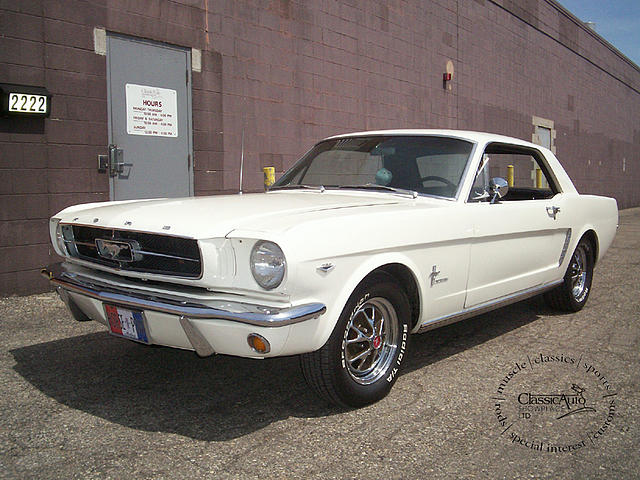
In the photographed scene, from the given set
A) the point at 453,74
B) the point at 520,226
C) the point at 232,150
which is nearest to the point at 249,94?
the point at 232,150

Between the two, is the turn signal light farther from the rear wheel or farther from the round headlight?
the rear wheel

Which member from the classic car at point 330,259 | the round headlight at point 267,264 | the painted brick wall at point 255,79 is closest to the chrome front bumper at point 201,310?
the classic car at point 330,259

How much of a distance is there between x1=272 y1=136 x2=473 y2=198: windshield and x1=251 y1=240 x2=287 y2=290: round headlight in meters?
1.45

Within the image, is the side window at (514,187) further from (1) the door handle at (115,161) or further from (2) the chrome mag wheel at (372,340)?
(1) the door handle at (115,161)

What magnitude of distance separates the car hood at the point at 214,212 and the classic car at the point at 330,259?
0.04 feet

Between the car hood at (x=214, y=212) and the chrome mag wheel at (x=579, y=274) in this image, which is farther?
the chrome mag wheel at (x=579, y=274)

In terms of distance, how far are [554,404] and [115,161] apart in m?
5.09

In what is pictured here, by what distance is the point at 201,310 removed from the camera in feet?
9.00

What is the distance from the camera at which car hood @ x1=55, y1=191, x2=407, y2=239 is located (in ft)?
9.49

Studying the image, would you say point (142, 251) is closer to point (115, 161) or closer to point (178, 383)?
point (178, 383)

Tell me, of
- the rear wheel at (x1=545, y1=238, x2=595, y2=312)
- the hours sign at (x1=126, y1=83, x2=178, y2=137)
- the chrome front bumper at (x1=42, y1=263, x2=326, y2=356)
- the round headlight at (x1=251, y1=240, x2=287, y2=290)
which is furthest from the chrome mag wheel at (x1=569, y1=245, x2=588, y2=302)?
the hours sign at (x1=126, y1=83, x2=178, y2=137)

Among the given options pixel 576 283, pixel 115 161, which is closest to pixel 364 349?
pixel 576 283

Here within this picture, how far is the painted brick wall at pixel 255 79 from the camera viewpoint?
603 cm

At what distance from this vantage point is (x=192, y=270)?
2912 mm
